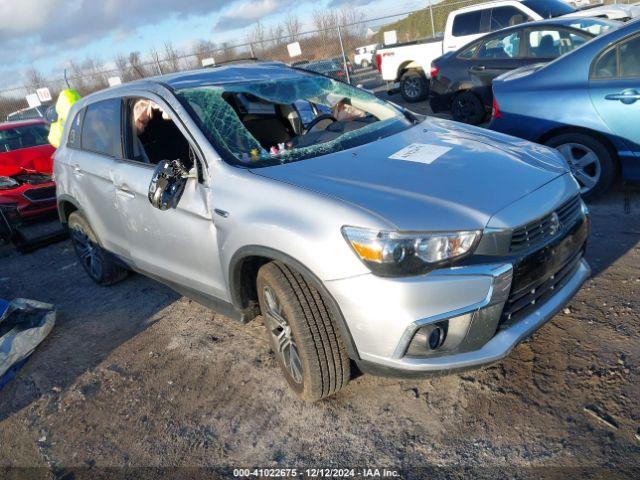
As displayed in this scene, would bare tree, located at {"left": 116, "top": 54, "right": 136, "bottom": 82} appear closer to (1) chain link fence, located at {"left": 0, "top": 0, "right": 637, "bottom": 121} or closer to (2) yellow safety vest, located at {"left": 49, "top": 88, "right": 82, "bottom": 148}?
(1) chain link fence, located at {"left": 0, "top": 0, "right": 637, "bottom": 121}

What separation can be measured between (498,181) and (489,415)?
3.75 ft

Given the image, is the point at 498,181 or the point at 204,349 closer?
the point at 498,181

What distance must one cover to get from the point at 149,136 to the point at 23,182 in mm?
4284

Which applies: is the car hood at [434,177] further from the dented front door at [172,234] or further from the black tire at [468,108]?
the black tire at [468,108]

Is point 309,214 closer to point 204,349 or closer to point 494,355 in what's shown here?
point 494,355

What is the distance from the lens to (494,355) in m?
2.29

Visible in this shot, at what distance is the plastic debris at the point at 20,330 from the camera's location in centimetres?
359

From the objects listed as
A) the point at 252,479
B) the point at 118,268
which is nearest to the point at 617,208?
the point at 252,479

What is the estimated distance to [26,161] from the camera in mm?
7289

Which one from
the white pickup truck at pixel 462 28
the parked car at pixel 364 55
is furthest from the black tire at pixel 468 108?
the parked car at pixel 364 55

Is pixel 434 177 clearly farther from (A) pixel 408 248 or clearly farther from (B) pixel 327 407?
(B) pixel 327 407

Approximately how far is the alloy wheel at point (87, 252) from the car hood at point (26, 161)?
299 cm

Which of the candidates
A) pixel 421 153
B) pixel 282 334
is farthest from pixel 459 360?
pixel 421 153

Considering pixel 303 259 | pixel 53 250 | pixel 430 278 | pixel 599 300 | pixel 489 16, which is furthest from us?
pixel 489 16
